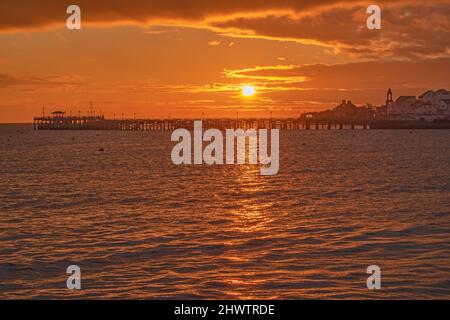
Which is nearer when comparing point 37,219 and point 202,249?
point 202,249

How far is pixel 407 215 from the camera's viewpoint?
1080 inches

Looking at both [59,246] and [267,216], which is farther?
[267,216]

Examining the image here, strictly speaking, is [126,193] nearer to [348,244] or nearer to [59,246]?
[59,246]

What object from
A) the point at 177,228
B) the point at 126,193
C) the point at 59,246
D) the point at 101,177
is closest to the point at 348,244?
the point at 177,228

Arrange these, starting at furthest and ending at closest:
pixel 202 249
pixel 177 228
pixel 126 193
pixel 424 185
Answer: pixel 424 185 < pixel 126 193 < pixel 177 228 < pixel 202 249

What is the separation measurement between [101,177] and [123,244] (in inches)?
1245

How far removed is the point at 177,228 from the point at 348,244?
23.9 feet

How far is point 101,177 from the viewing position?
5150 cm
